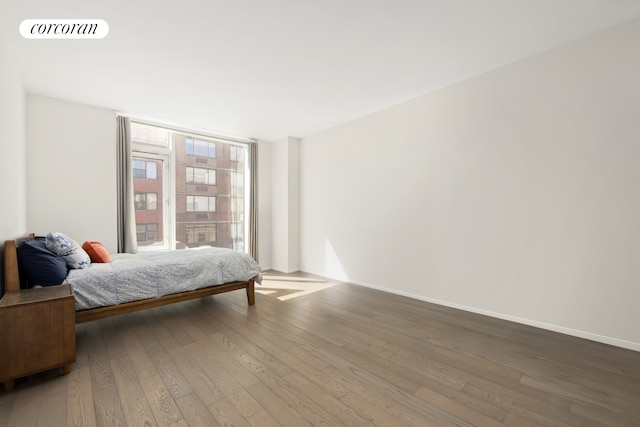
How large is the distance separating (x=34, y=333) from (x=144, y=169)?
3.07 meters

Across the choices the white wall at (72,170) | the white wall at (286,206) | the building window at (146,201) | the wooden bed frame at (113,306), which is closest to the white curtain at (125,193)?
the white wall at (72,170)

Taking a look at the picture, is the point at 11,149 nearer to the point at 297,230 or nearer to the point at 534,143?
the point at 297,230

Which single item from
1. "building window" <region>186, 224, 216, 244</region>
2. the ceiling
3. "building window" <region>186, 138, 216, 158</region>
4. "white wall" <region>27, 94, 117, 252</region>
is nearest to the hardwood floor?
"white wall" <region>27, 94, 117, 252</region>

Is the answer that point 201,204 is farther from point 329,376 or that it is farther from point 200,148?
point 329,376

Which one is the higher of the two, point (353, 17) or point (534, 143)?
point (353, 17)

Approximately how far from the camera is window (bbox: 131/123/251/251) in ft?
14.0

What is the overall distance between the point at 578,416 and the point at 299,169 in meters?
4.76

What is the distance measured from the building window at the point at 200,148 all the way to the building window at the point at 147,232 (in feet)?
4.68

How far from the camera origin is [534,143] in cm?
263

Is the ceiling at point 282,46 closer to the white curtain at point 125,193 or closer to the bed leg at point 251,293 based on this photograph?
the white curtain at point 125,193

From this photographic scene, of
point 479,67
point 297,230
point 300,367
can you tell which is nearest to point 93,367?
point 300,367

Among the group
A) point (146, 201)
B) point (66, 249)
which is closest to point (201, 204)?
point (146, 201)

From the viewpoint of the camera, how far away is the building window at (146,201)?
4.18 m

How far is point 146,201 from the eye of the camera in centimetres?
427
